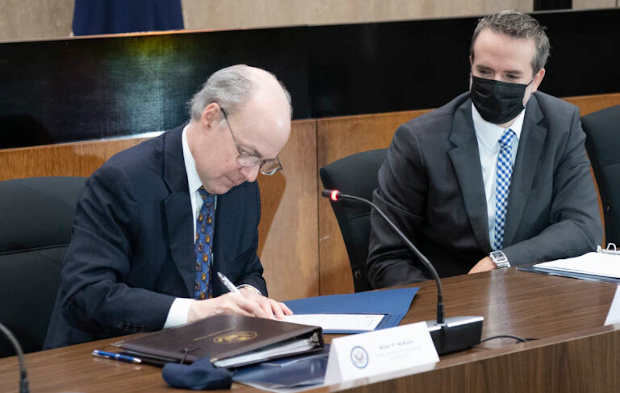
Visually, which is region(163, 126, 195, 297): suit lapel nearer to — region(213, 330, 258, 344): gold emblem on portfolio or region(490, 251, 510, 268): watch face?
region(213, 330, 258, 344): gold emblem on portfolio

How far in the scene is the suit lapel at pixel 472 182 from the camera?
273cm

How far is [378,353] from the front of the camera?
4.98 ft

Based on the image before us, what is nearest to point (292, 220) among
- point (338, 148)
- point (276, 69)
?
point (338, 148)

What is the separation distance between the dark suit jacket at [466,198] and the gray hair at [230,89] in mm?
755

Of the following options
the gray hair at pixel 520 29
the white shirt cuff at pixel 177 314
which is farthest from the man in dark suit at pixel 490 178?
the white shirt cuff at pixel 177 314

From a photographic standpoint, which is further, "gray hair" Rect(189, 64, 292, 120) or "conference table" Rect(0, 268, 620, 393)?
"gray hair" Rect(189, 64, 292, 120)

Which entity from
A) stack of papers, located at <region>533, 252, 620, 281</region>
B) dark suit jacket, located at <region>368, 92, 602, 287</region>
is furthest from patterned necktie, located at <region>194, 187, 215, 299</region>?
stack of papers, located at <region>533, 252, 620, 281</region>

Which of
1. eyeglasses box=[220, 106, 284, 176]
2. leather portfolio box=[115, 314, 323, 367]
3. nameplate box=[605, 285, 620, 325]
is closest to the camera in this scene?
leather portfolio box=[115, 314, 323, 367]

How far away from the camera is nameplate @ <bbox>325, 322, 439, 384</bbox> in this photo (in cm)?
147

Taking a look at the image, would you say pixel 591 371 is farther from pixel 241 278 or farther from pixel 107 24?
pixel 107 24

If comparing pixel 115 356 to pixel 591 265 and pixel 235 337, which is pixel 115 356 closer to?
pixel 235 337

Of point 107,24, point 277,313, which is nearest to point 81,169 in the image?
point 107,24

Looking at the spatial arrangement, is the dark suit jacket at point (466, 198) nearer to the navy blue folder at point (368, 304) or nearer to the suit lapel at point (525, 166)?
the suit lapel at point (525, 166)

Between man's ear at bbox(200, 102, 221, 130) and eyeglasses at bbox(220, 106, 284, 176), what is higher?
man's ear at bbox(200, 102, 221, 130)
